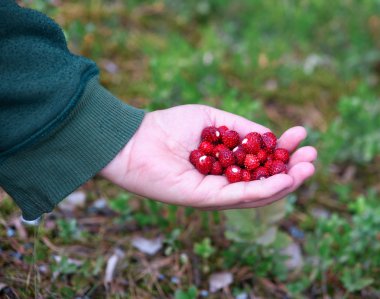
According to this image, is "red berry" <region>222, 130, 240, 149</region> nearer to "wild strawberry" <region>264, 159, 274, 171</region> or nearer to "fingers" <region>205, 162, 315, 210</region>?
"wild strawberry" <region>264, 159, 274, 171</region>

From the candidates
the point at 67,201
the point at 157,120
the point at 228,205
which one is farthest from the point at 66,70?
the point at 67,201

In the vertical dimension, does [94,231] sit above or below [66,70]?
below

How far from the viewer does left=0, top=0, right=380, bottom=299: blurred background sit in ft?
7.63

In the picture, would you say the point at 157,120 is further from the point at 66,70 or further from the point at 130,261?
the point at 130,261

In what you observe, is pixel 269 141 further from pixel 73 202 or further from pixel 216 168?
pixel 73 202

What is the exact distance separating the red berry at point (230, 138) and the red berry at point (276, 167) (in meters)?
0.22

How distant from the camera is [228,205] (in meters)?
1.87

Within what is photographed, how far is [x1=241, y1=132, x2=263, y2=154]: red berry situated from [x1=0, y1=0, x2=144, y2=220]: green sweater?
0.54m

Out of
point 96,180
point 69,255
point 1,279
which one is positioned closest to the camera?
point 1,279

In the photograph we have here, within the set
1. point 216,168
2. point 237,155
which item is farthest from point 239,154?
point 216,168

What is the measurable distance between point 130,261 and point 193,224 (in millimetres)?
394

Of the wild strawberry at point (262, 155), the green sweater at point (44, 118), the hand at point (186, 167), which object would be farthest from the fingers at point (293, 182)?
the green sweater at point (44, 118)

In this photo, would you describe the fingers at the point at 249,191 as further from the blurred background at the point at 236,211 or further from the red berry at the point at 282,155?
the blurred background at the point at 236,211

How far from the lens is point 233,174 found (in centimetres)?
202
